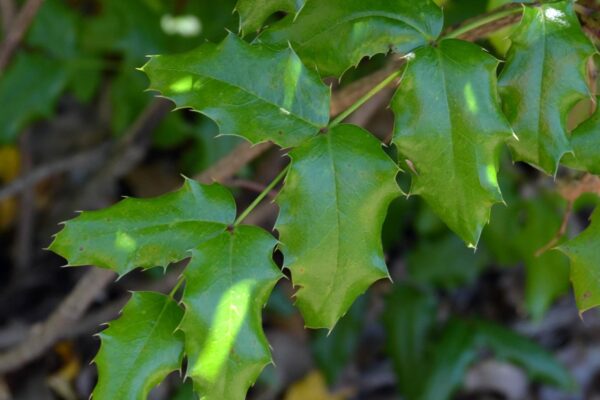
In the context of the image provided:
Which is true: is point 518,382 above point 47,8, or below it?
below

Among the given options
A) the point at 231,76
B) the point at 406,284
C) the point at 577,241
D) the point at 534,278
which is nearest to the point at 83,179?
the point at 406,284

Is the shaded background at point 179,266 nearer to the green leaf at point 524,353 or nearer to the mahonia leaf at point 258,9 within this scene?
the green leaf at point 524,353

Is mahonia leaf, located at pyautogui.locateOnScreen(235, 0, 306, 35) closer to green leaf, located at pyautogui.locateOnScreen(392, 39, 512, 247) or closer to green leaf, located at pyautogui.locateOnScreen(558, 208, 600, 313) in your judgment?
green leaf, located at pyautogui.locateOnScreen(392, 39, 512, 247)

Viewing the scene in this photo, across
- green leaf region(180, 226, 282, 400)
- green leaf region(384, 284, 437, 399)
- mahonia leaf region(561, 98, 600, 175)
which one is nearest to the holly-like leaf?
green leaf region(180, 226, 282, 400)

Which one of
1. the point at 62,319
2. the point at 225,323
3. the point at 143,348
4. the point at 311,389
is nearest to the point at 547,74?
the point at 225,323

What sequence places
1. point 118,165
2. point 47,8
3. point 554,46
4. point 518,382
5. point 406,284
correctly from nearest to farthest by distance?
1. point 554,46
2. point 47,8
3. point 118,165
4. point 406,284
5. point 518,382

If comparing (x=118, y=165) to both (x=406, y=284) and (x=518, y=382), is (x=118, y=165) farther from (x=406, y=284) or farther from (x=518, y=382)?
(x=518, y=382)
